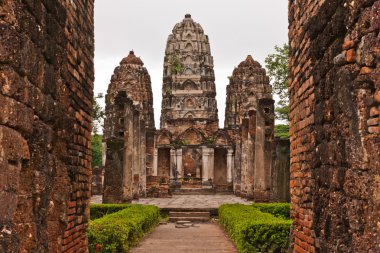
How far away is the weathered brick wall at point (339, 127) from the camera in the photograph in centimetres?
398

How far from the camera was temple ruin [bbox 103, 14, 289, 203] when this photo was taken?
838 inches

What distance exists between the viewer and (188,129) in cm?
4700

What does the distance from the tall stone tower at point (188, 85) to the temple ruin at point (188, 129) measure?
97mm

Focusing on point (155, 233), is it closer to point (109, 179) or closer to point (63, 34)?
point (109, 179)

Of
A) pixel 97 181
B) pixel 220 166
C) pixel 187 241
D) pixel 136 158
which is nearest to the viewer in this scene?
pixel 187 241

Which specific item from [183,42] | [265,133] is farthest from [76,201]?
[183,42]

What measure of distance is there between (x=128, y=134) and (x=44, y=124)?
672 inches

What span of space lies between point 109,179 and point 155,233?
3.80 m

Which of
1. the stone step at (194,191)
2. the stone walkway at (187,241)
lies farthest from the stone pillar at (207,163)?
the stone walkway at (187,241)

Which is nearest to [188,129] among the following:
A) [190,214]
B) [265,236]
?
[190,214]

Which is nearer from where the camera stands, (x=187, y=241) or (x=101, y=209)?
(x=187, y=241)

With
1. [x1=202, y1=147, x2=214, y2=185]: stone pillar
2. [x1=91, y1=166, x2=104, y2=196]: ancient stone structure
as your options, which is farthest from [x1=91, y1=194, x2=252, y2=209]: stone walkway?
[x1=202, y1=147, x2=214, y2=185]: stone pillar

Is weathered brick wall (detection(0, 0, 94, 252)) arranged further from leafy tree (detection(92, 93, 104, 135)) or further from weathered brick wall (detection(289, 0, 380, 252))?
leafy tree (detection(92, 93, 104, 135))

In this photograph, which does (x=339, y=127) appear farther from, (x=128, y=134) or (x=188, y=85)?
(x=188, y=85)
